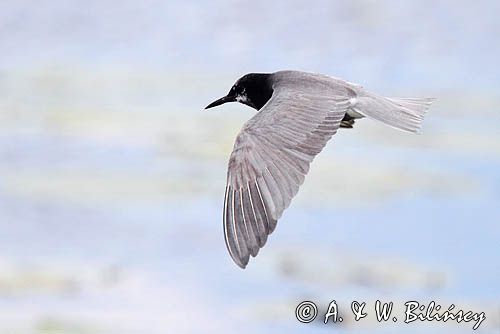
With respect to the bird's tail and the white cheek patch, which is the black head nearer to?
the white cheek patch

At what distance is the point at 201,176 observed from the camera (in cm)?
A: 916

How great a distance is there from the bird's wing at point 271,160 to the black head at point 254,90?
22.0 inches

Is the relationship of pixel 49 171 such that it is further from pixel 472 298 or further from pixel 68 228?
pixel 472 298

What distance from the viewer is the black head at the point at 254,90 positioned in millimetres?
6734

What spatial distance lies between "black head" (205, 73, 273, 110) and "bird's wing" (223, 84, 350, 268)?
0.56 m

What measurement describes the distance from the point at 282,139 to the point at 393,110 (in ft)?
2.47

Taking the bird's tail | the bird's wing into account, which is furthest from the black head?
the bird's wing

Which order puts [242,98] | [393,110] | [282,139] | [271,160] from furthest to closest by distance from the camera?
1. [242,98]
2. [393,110]
3. [282,139]
4. [271,160]

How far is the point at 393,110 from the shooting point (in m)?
6.32

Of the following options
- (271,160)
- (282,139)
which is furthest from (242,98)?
(271,160)

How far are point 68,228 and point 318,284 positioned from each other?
4.40 ft

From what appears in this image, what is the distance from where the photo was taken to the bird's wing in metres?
5.33

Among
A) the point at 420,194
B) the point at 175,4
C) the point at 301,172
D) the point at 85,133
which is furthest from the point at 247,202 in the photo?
the point at 175,4

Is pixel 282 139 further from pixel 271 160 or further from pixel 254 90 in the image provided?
pixel 254 90
